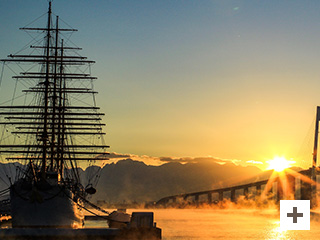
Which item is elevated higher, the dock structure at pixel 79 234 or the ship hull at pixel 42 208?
the ship hull at pixel 42 208

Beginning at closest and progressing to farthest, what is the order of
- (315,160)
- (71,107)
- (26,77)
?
(26,77) → (71,107) → (315,160)

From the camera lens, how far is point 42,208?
6531 cm

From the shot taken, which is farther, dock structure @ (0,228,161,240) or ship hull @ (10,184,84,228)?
ship hull @ (10,184,84,228)

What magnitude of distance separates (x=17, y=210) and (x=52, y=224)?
5089mm

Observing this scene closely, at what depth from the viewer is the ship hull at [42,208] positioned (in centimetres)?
6444

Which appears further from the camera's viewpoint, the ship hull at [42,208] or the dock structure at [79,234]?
the ship hull at [42,208]

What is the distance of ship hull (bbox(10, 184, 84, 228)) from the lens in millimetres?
64438

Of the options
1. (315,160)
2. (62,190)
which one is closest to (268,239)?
(62,190)

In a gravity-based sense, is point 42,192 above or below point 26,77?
below

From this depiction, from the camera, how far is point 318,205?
18475 centimetres

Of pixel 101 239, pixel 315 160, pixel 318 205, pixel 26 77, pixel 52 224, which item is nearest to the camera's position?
pixel 101 239

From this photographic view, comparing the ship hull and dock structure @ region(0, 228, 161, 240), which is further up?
the ship hull

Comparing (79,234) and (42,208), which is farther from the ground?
(42,208)

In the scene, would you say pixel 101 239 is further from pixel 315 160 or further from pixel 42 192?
pixel 315 160
